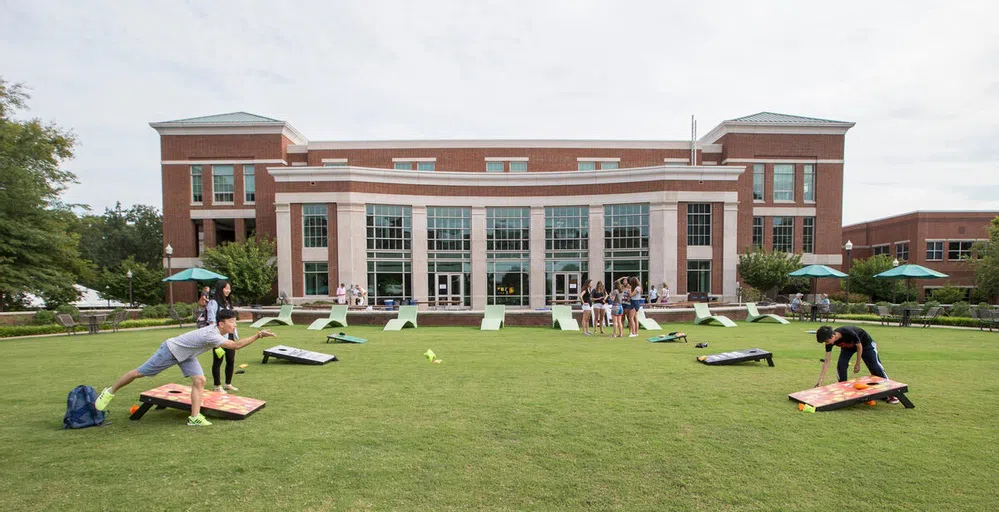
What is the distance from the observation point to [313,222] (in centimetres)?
3212

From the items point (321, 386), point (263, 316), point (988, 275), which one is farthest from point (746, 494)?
point (988, 275)

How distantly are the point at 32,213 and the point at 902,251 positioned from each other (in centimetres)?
6844

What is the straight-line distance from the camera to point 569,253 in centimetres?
3388

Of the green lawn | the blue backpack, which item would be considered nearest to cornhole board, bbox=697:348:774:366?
the green lawn

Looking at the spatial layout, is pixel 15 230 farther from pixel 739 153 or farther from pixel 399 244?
pixel 739 153

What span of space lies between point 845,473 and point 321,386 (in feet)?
26.6

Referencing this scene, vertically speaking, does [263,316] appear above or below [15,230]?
below

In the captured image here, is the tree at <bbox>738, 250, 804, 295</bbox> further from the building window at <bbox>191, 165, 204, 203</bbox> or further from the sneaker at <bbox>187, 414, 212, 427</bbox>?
the building window at <bbox>191, 165, 204, 203</bbox>

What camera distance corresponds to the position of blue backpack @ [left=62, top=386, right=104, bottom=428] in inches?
269

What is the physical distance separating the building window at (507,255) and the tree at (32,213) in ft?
82.8

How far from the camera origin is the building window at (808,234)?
38.3 m

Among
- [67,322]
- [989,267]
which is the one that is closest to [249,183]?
[67,322]

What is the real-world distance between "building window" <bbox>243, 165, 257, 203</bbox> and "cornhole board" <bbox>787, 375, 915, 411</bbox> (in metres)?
37.4

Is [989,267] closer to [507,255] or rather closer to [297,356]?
[507,255]
